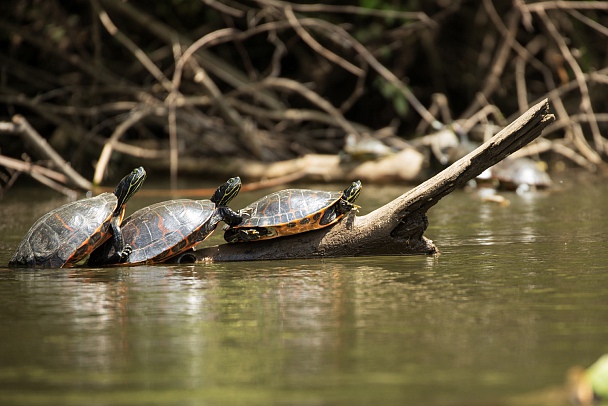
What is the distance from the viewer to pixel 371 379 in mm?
2945

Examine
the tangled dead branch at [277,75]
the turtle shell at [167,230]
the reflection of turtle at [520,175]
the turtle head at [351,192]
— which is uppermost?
the tangled dead branch at [277,75]

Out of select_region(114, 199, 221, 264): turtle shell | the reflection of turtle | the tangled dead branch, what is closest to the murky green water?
select_region(114, 199, 221, 264): turtle shell

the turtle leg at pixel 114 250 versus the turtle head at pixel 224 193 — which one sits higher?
the turtle head at pixel 224 193

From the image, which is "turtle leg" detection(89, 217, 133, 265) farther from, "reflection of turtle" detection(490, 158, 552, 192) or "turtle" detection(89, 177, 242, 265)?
"reflection of turtle" detection(490, 158, 552, 192)

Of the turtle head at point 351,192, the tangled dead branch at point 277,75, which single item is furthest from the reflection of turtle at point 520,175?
the turtle head at point 351,192

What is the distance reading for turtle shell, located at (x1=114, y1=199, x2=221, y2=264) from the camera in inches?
216

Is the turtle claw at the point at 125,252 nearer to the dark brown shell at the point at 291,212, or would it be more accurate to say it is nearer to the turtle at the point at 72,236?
the turtle at the point at 72,236

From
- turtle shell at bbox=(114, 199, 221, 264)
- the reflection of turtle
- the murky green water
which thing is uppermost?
the reflection of turtle

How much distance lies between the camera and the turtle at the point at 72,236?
542 centimetres

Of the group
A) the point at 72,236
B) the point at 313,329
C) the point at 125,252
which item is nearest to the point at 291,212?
the point at 125,252

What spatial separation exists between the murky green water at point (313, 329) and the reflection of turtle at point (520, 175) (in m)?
4.36

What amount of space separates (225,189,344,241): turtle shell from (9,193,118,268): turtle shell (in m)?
0.77

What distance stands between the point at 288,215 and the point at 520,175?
5504mm

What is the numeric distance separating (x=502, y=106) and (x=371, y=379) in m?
12.2
